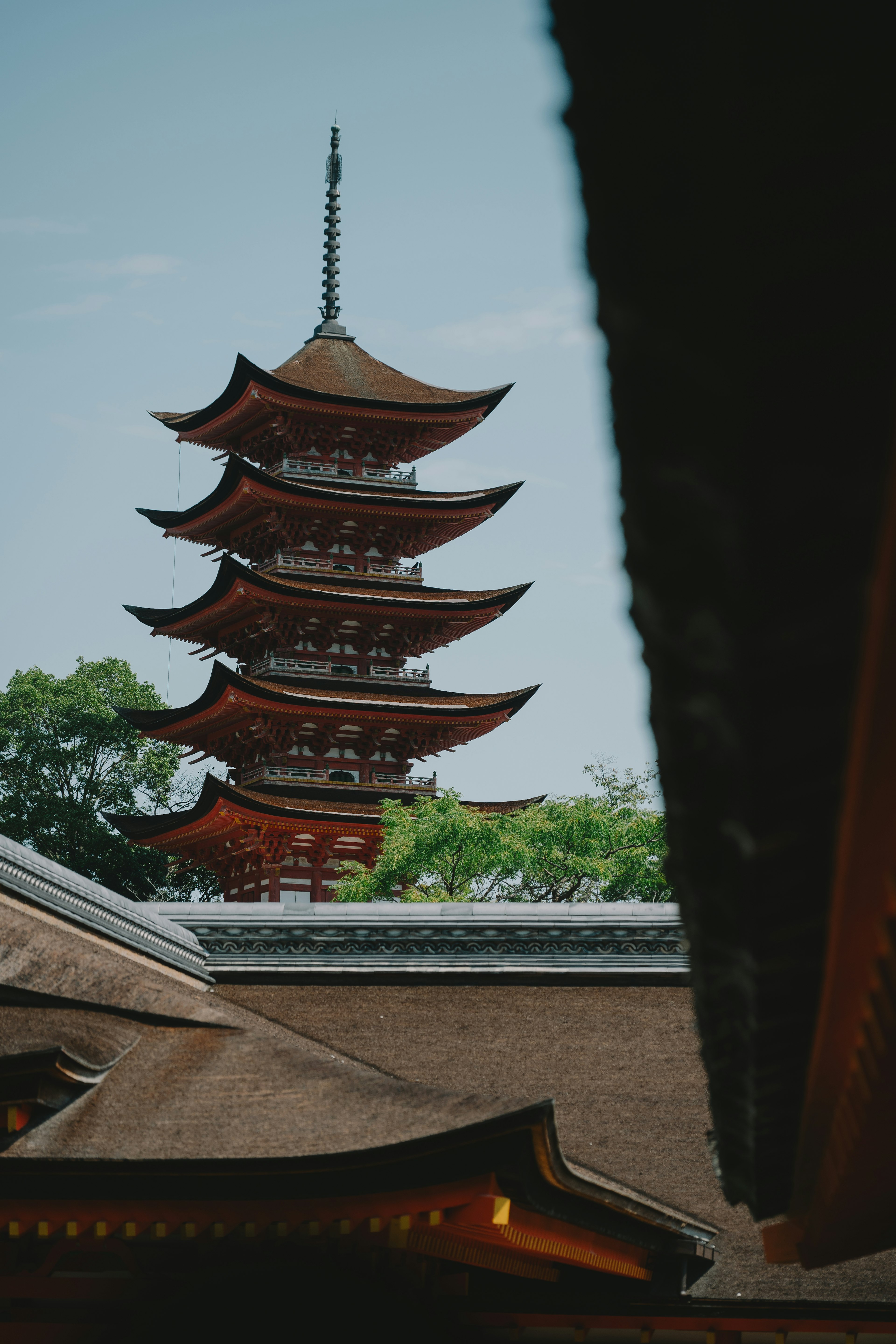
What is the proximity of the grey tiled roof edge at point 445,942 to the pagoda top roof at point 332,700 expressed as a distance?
1416cm

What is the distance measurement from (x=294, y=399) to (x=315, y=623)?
4.44m

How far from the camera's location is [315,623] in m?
24.6

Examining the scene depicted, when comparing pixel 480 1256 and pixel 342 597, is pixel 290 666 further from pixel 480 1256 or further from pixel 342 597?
pixel 480 1256

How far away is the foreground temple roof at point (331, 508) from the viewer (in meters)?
24.3

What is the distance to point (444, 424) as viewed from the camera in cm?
2608

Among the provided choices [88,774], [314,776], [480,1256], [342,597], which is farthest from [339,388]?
[480,1256]

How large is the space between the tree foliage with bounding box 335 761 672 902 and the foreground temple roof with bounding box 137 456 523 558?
532 cm

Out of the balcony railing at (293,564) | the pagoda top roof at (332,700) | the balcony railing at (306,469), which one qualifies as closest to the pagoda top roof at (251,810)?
the pagoda top roof at (332,700)

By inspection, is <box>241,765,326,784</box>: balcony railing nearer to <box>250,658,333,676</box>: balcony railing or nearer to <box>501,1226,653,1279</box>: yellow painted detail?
<box>250,658,333,676</box>: balcony railing

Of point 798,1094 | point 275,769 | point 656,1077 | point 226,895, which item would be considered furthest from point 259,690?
point 798,1094

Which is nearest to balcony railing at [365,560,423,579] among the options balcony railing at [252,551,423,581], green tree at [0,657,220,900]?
balcony railing at [252,551,423,581]

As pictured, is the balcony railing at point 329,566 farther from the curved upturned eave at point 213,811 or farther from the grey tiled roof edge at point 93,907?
the grey tiled roof edge at point 93,907

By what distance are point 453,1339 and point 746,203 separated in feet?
17.2

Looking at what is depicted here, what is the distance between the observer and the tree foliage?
2281cm
